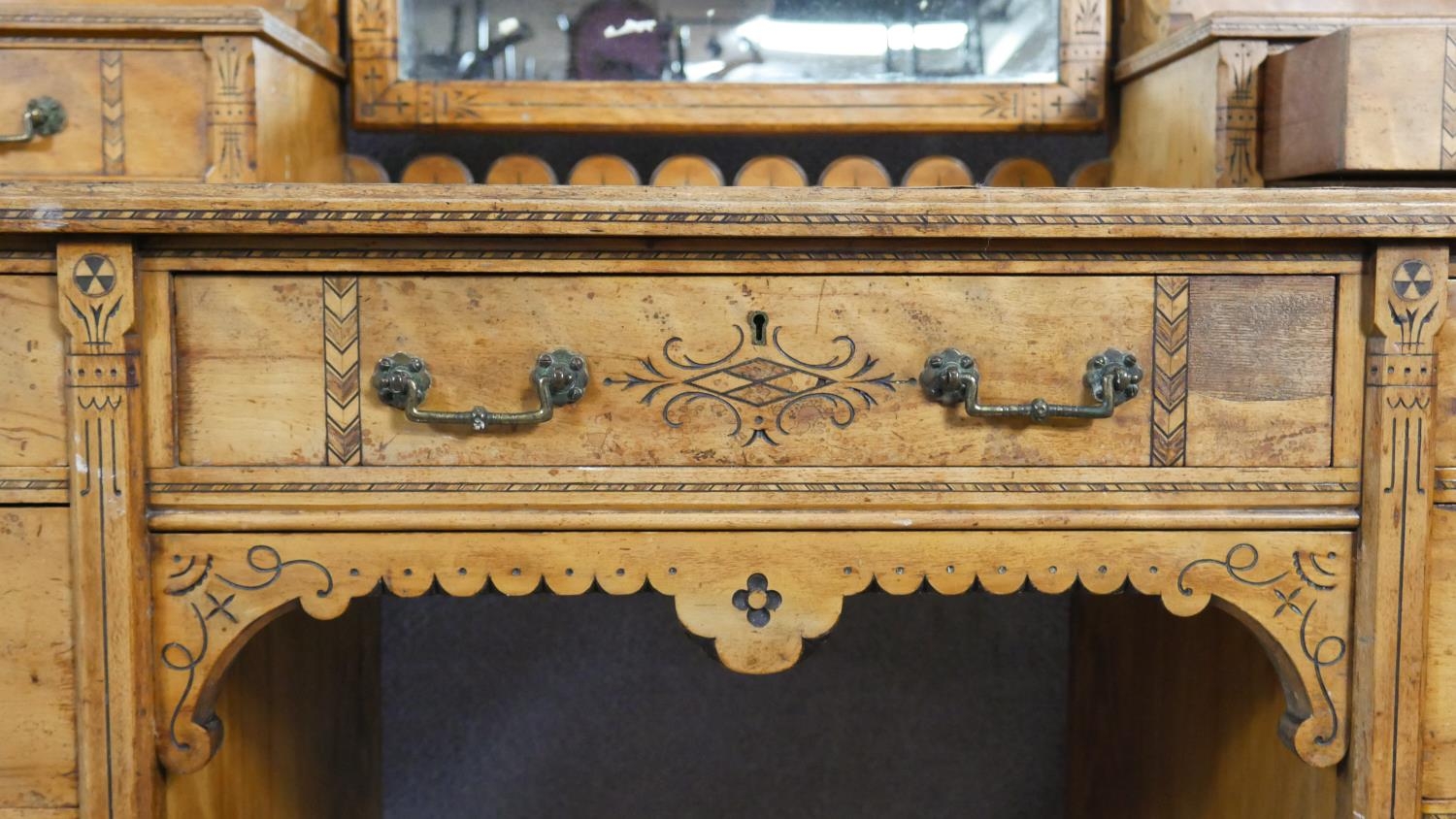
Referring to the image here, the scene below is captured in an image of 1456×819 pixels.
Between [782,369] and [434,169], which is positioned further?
[434,169]

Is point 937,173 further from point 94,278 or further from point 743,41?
point 94,278

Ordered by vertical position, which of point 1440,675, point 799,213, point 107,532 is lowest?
point 1440,675

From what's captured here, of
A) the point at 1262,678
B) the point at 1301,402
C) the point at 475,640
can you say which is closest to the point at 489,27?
the point at 475,640

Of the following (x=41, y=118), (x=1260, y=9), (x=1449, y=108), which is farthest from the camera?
(x=1260, y=9)

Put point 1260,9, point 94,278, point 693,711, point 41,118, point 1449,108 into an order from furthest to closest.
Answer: point 693,711 < point 1260,9 < point 41,118 < point 1449,108 < point 94,278

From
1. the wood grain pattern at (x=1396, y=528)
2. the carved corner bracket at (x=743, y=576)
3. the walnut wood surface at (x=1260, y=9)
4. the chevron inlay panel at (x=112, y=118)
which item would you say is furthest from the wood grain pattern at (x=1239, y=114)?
the chevron inlay panel at (x=112, y=118)

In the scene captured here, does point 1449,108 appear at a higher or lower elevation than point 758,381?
higher

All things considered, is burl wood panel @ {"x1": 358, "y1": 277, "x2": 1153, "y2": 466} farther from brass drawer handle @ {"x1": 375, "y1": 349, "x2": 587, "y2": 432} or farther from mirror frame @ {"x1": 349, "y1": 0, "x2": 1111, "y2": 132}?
mirror frame @ {"x1": 349, "y1": 0, "x2": 1111, "y2": 132}

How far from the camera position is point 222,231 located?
0.73 meters

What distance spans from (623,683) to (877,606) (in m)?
0.33

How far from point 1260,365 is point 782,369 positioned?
1.09 ft

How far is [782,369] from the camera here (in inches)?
30.3

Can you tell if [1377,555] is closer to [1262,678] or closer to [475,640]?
[1262,678]

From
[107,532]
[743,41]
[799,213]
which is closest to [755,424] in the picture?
[799,213]
